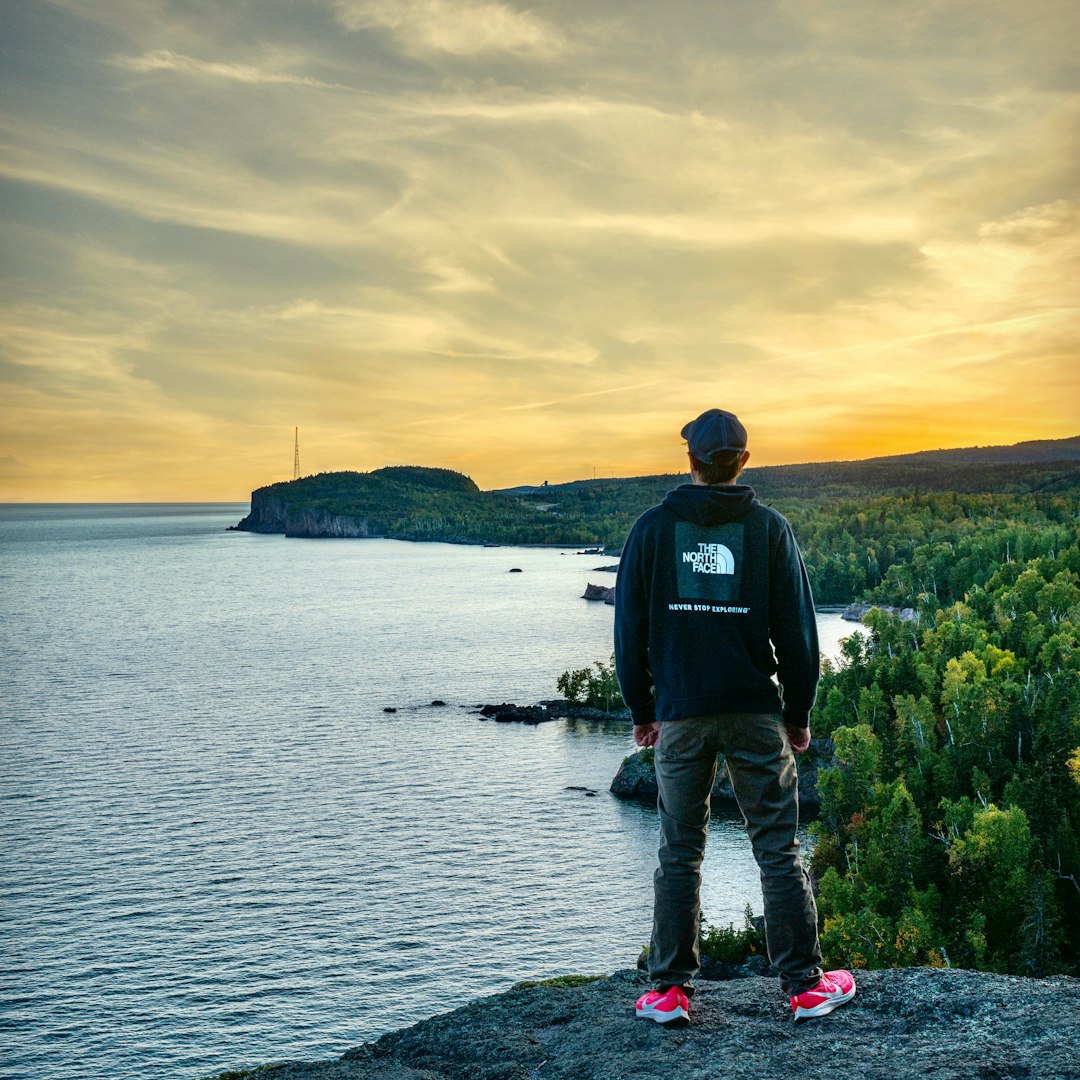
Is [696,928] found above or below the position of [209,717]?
above

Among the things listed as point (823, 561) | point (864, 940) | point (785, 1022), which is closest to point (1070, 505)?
point (823, 561)

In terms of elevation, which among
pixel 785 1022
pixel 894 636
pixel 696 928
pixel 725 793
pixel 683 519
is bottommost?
pixel 725 793

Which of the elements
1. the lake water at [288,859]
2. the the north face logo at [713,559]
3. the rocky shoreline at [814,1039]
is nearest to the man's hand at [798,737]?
the the north face logo at [713,559]

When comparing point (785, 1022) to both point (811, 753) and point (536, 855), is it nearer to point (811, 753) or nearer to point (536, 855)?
point (536, 855)

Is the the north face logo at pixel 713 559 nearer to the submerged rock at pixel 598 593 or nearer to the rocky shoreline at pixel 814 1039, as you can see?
the rocky shoreline at pixel 814 1039

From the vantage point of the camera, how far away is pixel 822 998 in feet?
26.8

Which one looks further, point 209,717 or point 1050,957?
point 209,717

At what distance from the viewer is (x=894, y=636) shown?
8431 centimetres

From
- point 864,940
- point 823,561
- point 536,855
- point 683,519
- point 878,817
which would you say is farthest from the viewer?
point 823,561

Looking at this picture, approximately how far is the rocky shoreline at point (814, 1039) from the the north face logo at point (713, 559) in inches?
142

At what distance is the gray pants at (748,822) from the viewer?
25.4 feet

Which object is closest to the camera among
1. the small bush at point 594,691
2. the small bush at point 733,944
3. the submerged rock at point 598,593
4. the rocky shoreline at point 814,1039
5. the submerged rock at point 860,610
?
the rocky shoreline at point 814,1039

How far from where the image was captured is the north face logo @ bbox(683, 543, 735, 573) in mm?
7805

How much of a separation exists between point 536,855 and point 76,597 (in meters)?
146
